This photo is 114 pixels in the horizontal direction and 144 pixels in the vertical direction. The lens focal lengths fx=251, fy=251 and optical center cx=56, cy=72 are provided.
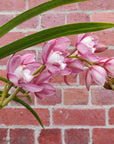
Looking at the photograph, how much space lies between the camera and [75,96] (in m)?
1.25

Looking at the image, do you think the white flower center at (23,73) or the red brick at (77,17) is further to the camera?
the red brick at (77,17)

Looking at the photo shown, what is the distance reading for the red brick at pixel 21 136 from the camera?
48.9 inches

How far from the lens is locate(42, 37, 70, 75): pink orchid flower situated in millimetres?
384

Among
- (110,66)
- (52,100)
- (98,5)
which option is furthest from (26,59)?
(98,5)

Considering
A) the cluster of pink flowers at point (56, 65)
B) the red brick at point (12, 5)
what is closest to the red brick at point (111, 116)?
the red brick at point (12, 5)

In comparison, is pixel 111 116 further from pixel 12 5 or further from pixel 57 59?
pixel 57 59

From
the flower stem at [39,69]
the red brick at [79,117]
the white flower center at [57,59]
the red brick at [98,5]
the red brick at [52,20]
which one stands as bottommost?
the red brick at [79,117]

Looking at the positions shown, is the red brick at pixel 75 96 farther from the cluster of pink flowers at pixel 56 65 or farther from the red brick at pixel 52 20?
the cluster of pink flowers at pixel 56 65

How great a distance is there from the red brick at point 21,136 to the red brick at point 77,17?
23.2 inches

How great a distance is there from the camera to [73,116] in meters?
1.24

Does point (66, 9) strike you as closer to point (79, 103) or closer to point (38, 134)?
point (79, 103)

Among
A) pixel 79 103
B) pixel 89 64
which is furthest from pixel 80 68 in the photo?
pixel 79 103

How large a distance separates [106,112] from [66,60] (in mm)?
→ 877

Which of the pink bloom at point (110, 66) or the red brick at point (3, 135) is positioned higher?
the pink bloom at point (110, 66)
